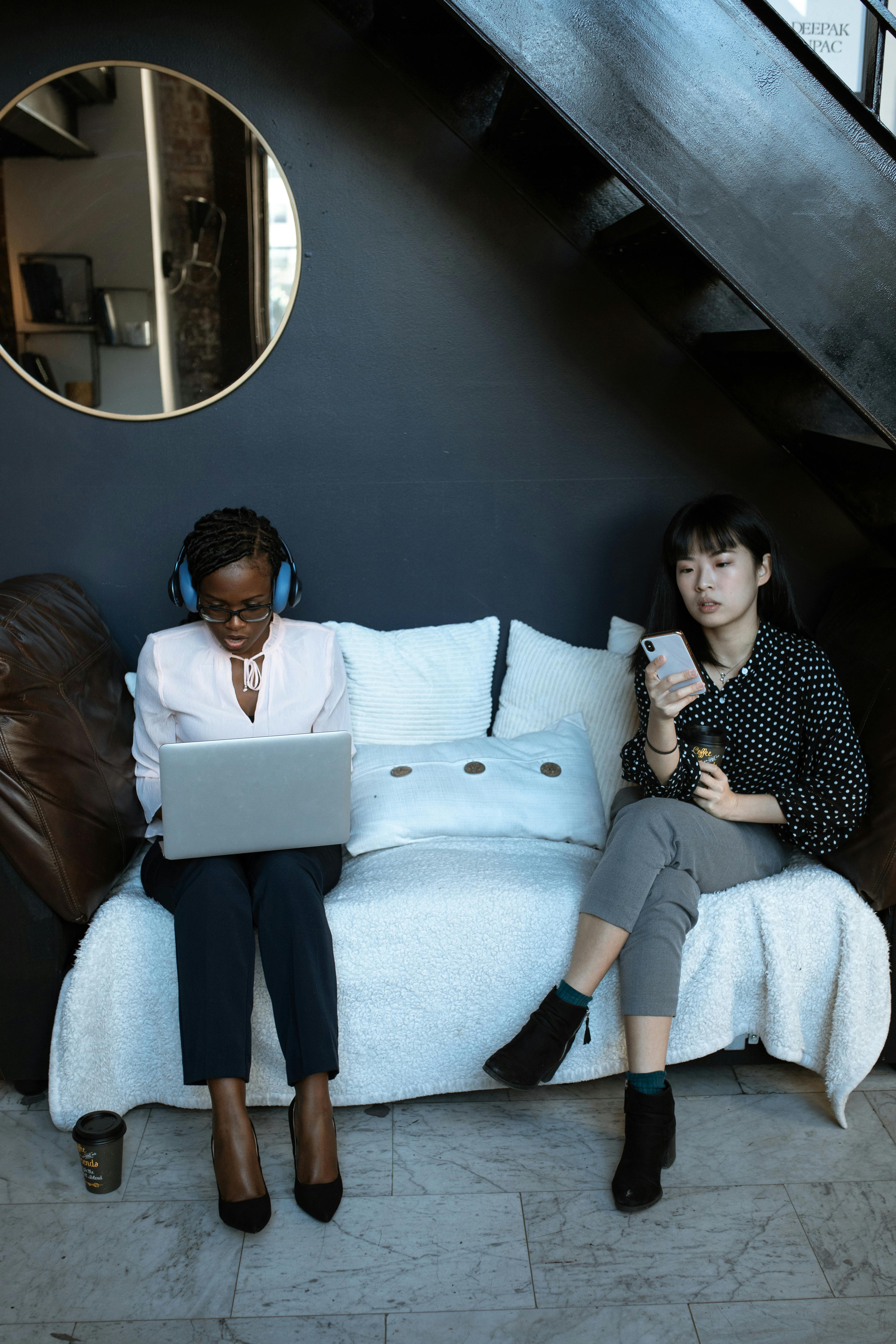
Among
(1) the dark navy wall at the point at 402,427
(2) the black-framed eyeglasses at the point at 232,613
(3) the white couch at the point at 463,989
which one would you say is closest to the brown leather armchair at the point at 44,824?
(3) the white couch at the point at 463,989

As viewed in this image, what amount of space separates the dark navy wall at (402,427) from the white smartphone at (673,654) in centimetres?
75

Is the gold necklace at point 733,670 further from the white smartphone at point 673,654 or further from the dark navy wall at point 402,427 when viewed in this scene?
the dark navy wall at point 402,427

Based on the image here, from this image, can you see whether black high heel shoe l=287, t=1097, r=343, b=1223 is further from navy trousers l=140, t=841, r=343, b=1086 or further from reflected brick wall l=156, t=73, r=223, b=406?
reflected brick wall l=156, t=73, r=223, b=406

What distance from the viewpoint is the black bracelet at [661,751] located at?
208cm

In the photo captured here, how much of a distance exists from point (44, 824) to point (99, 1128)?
550 millimetres

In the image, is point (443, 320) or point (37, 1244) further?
point (443, 320)

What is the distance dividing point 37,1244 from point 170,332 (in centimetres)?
194

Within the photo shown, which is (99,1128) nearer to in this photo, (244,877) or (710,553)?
(244,877)

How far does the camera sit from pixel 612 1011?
202 cm

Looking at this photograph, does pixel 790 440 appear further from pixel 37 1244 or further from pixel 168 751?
pixel 37 1244

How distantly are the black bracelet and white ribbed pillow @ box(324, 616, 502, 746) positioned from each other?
580mm

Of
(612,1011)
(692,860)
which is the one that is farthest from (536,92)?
(612,1011)

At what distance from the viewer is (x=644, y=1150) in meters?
1.81

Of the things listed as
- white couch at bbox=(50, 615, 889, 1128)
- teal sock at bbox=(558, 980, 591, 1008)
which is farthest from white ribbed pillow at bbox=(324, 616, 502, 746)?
teal sock at bbox=(558, 980, 591, 1008)
